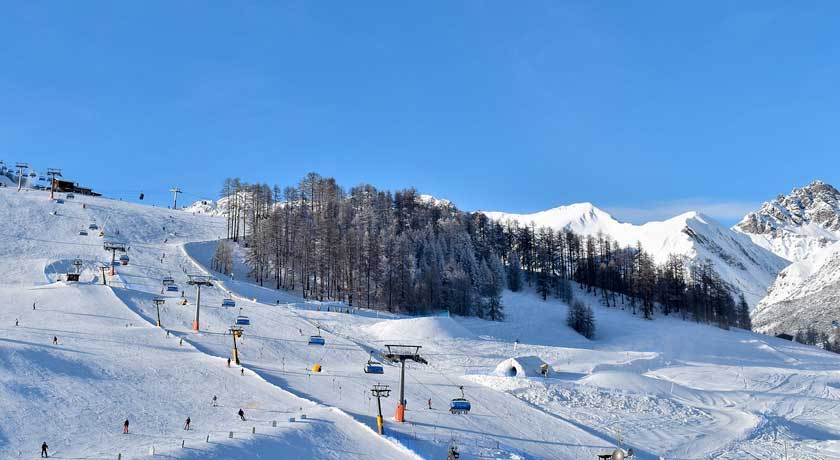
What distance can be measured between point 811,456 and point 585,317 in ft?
174

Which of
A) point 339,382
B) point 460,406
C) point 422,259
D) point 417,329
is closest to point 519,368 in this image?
point 460,406

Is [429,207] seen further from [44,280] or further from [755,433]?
[755,433]

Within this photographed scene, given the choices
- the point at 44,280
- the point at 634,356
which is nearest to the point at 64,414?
the point at 44,280

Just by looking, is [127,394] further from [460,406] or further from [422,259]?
[422,259]

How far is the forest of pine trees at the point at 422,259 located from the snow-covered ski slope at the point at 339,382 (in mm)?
11051

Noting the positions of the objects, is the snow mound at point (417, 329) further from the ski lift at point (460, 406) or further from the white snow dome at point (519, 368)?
the ski lift at point (460, 406)

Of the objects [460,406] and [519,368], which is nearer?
[460,406]

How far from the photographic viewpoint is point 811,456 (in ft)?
168

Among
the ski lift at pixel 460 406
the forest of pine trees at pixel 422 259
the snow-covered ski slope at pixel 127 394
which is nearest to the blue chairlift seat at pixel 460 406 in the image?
the ski lift at pixel 460 406

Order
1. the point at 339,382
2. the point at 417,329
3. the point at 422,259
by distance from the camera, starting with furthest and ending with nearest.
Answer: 1. the point at 422,259
2. the point at 417,329
3. the point at 339,382

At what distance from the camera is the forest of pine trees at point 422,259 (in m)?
105

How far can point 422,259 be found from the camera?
387ft

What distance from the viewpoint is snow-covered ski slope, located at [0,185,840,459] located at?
37.7 meters

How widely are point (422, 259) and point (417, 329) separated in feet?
128
